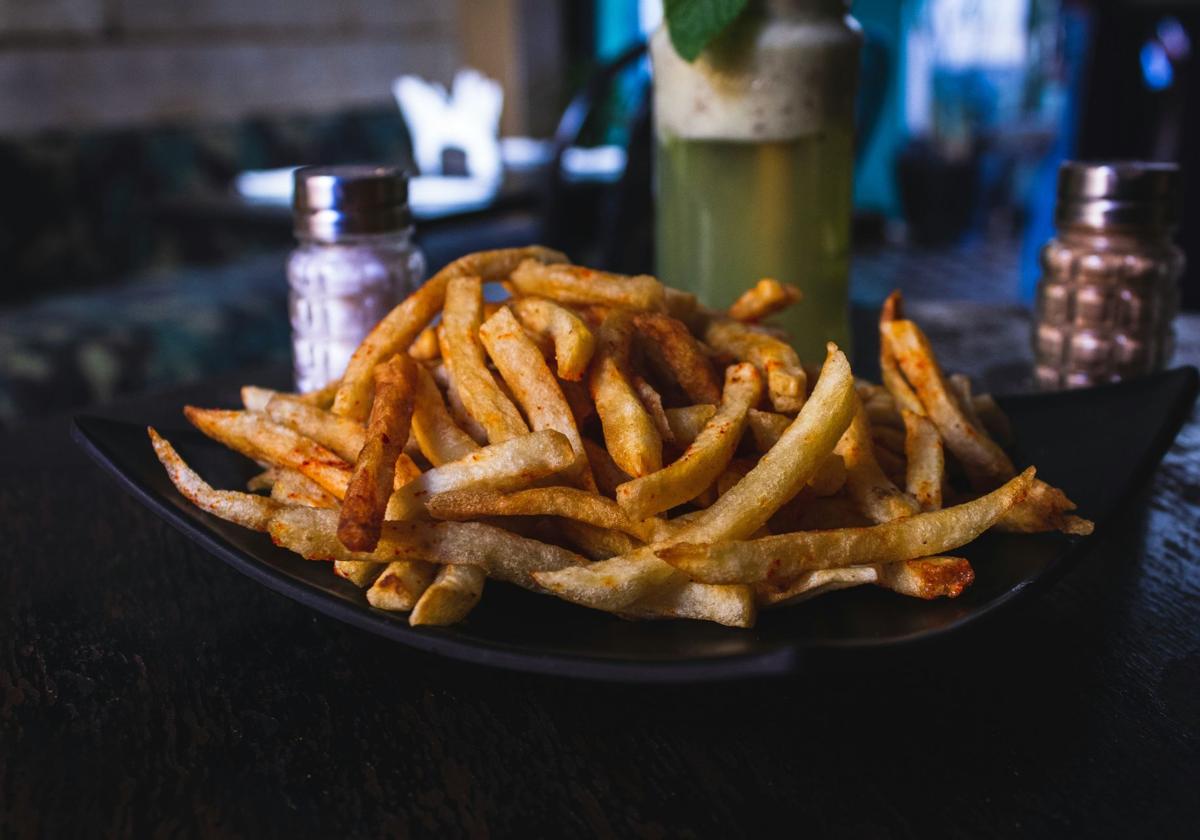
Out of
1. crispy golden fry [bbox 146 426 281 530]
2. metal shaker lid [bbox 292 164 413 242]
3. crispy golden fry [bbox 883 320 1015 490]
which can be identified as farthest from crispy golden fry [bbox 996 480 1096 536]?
metal shaker lid [bbox 292 164 413 242]

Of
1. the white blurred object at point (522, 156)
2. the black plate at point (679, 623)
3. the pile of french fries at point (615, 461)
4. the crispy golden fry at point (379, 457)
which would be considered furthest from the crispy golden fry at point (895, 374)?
the white blurred object at point (522, 156)

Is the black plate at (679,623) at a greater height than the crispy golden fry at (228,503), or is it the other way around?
the crispy golden fry at (228,503)

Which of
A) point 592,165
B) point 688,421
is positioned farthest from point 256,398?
point 592,165

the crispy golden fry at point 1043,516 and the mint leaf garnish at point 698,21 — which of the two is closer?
the crispy golden fry at point 1043,516

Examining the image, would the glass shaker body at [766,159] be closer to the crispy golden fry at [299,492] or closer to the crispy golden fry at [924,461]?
the crispy golden fry at [924,461]

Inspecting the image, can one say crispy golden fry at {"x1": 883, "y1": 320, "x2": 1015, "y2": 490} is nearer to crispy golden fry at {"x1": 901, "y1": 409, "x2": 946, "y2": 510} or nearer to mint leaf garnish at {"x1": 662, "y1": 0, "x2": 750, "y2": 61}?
crispy golden fry at {"x1": 901, "y1": 409, "x2": 946, "y2": 510}
